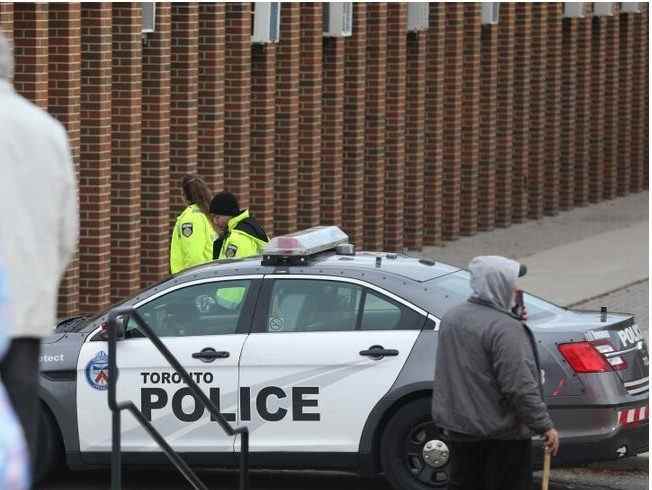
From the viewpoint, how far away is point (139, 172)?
18.5m

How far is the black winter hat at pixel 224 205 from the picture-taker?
12.5 metres

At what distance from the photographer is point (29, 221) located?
4391 mm

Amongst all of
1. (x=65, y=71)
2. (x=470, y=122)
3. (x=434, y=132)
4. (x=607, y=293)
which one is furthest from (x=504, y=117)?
(x=65, y=71)

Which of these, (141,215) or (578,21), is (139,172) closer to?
(141,215)

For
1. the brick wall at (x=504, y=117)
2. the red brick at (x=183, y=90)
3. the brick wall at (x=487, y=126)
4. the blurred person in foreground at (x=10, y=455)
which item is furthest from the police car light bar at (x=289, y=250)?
the brick wall at (x=504, y=117)

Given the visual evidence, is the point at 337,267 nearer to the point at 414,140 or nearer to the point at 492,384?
the point at 492,384

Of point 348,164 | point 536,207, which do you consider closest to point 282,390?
point 348,164

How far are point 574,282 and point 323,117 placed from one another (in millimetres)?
3767

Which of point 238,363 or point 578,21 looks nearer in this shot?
point 238,363

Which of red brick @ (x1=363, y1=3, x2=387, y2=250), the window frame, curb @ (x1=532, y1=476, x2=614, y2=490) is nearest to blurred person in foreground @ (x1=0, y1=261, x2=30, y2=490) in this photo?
the window frame

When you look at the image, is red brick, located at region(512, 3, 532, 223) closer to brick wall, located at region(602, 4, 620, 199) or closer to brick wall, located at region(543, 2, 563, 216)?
brick wall, located at region(543, 2, 563, 216)

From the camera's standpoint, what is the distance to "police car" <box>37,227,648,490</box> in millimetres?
9859

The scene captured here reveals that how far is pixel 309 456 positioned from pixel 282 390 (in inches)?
15.5

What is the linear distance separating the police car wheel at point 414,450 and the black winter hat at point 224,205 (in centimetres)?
305
